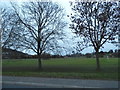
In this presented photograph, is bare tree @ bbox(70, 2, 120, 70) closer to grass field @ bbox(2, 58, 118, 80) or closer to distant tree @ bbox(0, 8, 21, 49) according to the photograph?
grass field @ bbox(2, 58, 118, 80)

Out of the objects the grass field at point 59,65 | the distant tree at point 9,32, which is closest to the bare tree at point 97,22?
the grass field at point 59,65

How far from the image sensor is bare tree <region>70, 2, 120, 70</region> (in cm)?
1795

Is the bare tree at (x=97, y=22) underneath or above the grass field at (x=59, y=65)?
above

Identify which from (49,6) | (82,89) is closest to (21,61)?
(49,6)

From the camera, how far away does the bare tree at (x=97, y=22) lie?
17953mm

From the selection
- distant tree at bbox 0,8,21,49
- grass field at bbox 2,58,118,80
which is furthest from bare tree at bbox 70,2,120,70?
distant tree at bbox 0,8,21,49

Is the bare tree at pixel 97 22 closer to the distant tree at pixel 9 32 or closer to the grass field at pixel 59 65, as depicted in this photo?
the grass field at pixel 59 65

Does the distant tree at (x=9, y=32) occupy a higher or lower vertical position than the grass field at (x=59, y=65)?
higher

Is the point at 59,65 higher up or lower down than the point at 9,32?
lower down

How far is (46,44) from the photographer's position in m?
23.7

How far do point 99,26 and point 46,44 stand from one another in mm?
7207

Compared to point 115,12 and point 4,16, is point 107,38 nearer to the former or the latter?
point 115,12

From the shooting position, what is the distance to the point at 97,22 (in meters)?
18.6

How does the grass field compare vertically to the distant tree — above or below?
below
